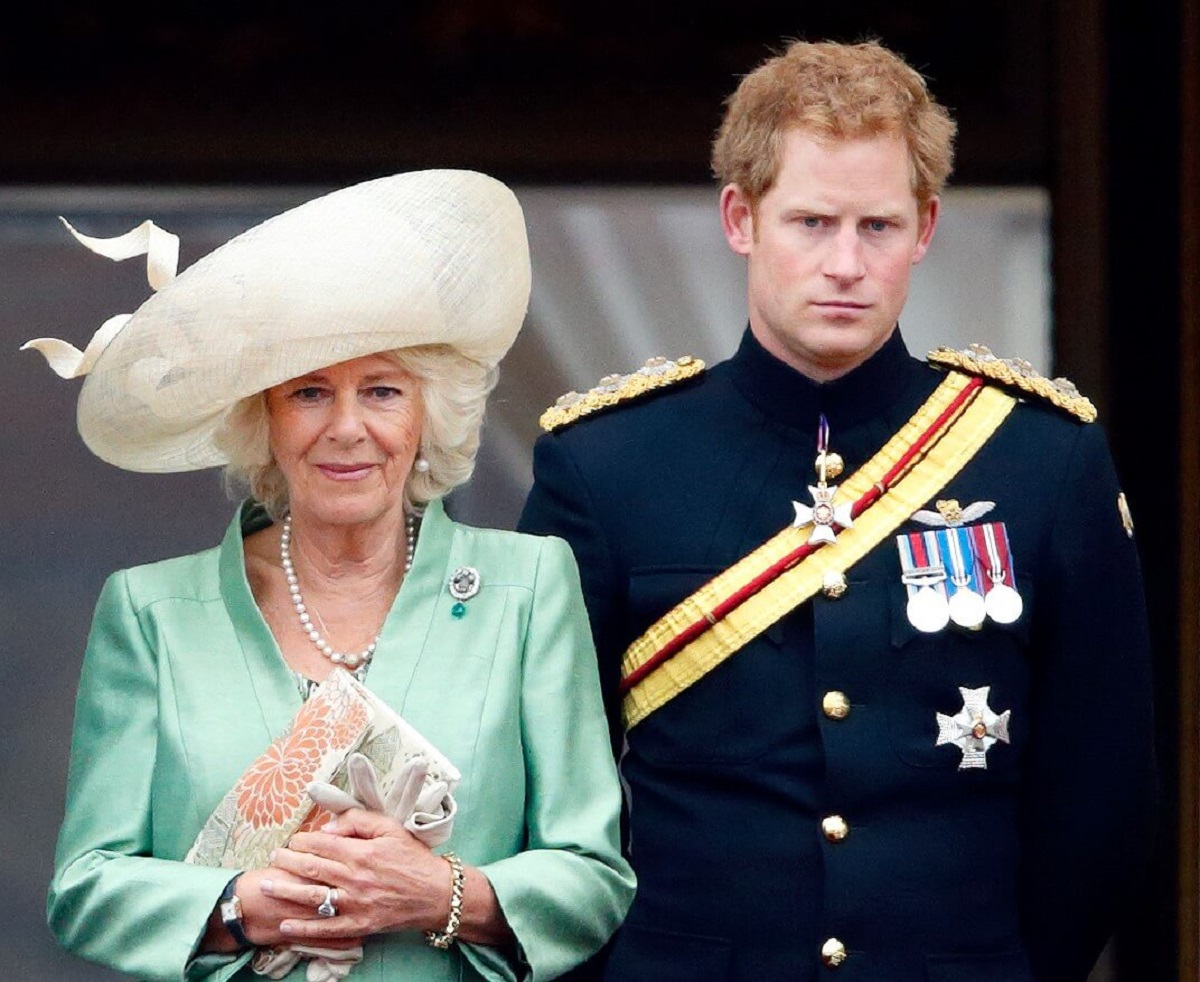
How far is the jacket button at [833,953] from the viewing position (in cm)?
387

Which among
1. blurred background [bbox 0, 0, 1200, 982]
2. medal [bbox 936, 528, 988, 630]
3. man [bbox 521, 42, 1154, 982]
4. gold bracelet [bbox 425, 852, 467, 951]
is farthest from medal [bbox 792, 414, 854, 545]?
blurred background [bbox 0, 0, 1200, 982]

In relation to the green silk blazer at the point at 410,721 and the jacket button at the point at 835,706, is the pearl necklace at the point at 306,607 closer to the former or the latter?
the green silk blazer at the point at 410,721

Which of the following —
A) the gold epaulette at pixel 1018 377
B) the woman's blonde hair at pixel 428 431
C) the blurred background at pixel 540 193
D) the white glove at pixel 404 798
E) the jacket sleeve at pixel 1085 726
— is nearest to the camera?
the white glove at pixel 404 798

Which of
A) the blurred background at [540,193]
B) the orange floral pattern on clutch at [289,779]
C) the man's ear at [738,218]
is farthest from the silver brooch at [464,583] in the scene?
the blurred background at [540,193]

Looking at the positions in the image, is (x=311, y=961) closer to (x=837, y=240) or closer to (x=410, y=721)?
(x=410, y=721)

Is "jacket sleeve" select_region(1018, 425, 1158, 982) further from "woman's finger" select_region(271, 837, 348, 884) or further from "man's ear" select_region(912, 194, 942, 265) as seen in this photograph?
"woman's finger" select_region(271, 837, 348, 884)

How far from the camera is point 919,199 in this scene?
3.94 m

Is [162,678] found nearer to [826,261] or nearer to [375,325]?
[375,325]

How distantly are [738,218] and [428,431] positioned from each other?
61cm

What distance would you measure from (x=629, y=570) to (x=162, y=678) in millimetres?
707

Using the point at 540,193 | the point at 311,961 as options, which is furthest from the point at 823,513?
the point at 540,193

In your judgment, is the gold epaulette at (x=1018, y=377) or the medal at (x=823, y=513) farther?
the gold epaulette at (x=1018, y=377)

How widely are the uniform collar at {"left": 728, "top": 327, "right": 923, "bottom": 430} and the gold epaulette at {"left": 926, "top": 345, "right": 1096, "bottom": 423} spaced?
0.11 m

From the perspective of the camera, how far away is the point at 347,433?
11.5 ft
